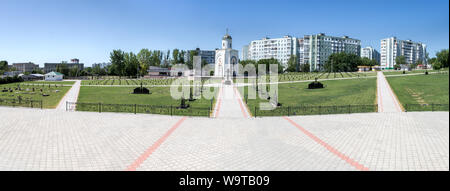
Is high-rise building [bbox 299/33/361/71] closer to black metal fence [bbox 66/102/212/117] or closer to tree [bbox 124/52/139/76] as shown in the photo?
tree [bbox 124/52/139/76]

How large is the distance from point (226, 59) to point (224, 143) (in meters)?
65.1

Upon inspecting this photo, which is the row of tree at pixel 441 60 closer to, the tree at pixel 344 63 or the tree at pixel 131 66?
the tree at pixel 344 63

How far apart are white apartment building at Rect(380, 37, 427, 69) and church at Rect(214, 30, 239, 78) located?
103 metres

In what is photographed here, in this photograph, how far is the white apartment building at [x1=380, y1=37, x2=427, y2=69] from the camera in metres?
133

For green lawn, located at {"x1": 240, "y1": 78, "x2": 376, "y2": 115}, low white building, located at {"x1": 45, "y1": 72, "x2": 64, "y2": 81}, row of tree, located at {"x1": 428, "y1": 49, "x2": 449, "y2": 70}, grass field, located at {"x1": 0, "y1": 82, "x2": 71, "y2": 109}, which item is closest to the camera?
green lawn, located at {"x1": 240, "y1": 78, "x2": 376, "y2": 115}

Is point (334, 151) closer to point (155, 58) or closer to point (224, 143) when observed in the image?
point (224, 143)

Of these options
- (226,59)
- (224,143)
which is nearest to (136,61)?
(226,59)

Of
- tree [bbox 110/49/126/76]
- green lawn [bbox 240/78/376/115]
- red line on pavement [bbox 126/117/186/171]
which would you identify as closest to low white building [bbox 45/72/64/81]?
tree [bbox 110/49/126/76]

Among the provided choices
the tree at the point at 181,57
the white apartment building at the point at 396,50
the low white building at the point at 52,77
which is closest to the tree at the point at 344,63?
the white apartment building at the point at 396,50

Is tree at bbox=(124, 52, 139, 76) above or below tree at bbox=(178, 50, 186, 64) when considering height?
below

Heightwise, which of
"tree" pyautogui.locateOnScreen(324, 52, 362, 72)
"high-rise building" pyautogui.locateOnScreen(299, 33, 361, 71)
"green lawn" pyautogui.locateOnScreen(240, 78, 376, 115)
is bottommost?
"green lawn" pyautogui.locateOnScreen(240, 78, 376, 115)

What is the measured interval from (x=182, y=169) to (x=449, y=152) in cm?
837
